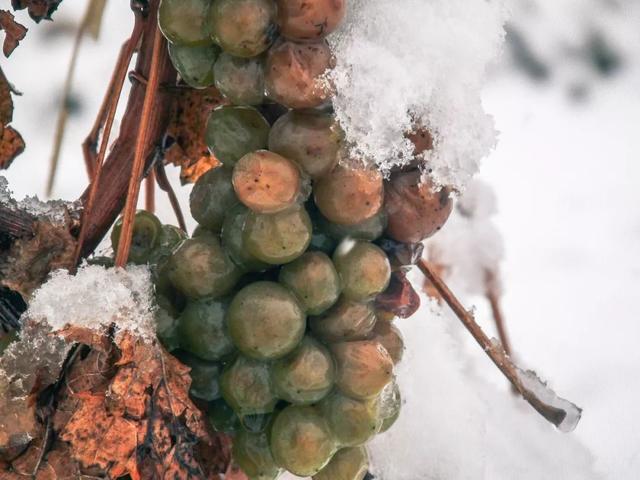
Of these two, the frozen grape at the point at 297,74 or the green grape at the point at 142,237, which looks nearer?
the frozen grape at the point at 297,74

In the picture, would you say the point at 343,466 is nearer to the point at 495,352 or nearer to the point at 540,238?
the point at 495,352

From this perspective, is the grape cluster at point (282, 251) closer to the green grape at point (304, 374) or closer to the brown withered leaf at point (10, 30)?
the green grape at point (304, 374)

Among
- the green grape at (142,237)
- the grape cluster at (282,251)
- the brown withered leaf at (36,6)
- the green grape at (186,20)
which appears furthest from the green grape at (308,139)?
the brown withered leaf at (36,6)

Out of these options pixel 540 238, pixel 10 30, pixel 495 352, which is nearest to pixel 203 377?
pixel 495 352

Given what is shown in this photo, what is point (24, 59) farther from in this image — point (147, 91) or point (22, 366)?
point (22, 366)

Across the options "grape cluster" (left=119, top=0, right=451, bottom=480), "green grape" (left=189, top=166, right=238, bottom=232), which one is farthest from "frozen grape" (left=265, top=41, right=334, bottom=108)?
"green grape" (left=189, top=166, right=238, bottom=232)
